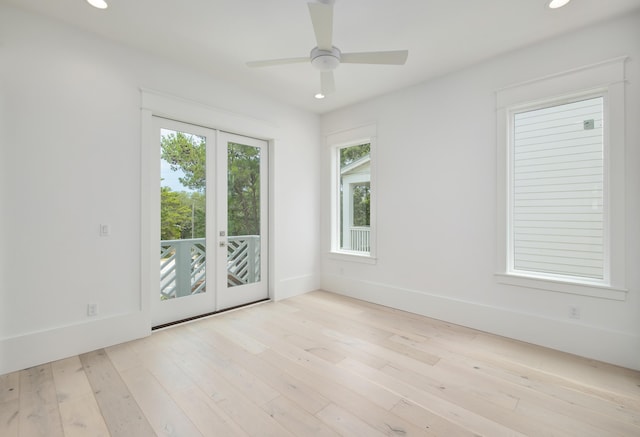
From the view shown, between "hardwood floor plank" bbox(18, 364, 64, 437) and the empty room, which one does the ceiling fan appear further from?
"hardwood floor plank" bbox(18, 364, 64, 437)

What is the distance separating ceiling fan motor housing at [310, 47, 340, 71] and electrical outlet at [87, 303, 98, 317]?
300 cm

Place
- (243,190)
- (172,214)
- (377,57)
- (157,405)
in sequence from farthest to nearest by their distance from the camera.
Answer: (243,190), (172,214), (377,57), (157,405)

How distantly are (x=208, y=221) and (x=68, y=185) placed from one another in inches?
54.5

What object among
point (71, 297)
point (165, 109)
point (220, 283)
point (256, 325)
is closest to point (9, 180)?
point (71, 297)

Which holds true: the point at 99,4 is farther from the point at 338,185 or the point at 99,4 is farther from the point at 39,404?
the point at 338,185

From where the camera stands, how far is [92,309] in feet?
9.08

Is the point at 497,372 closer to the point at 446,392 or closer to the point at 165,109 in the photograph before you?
the point at 446,392

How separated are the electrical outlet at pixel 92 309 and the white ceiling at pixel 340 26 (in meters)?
2.59

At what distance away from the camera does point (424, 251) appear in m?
3.76

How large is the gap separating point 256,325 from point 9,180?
2.59 metres

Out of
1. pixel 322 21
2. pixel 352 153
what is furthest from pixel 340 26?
pixel 352 153

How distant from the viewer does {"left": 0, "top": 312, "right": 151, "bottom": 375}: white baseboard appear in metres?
2.38

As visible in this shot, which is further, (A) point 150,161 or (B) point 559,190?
(A) point 150,161

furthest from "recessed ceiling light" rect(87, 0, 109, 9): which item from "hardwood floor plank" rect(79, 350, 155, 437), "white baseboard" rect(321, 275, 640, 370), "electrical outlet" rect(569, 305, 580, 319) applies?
"electrical outlet" rect(569, 305, 580, 319)
